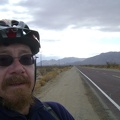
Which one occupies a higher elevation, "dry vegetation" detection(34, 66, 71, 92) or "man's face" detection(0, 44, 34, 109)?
"man's face" detection(0, 44, 34, 109)

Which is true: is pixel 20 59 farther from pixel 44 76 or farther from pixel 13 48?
pixel 44 76

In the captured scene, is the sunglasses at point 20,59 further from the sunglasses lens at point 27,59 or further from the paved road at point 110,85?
the paved road at point 110,85

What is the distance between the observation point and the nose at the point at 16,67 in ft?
7.94

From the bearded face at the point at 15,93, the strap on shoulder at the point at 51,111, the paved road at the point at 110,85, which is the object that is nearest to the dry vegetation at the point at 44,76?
the paved road at the point at 110,85

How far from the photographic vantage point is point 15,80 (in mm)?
2377

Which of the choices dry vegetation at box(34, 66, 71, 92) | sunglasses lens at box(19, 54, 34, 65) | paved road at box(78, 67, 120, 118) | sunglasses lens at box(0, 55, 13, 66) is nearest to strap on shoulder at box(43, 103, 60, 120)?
sunglasses lens at box(19, 54, 34, 65)

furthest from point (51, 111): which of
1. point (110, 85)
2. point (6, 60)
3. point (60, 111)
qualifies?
point (110, 85)

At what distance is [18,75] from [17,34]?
0.34m

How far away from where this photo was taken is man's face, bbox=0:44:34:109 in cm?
238

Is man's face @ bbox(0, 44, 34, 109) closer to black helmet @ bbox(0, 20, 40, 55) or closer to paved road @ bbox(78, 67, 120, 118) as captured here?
black helmet @ bbox(0, 20, 40, 55)

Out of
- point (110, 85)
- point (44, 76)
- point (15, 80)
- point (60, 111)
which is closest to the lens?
point (15, 80)

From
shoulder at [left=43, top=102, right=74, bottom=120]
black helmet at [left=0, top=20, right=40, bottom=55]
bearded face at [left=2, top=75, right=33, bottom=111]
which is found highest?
black helmet at [left=0, top=20, right=40, bottom=55]

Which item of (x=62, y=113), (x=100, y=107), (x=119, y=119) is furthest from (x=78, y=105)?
(x=62, y=113)

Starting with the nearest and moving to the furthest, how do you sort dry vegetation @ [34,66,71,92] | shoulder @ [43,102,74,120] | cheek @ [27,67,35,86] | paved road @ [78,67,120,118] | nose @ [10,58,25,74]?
1. nose @ [10,58,25,74]
2. cheek @ [27,67,35,86]
3. shoulder @ [43,102,74,120]
4. paved road @ [78,67,120,118]
5. dry vegetation @ [34,66,71,92]
